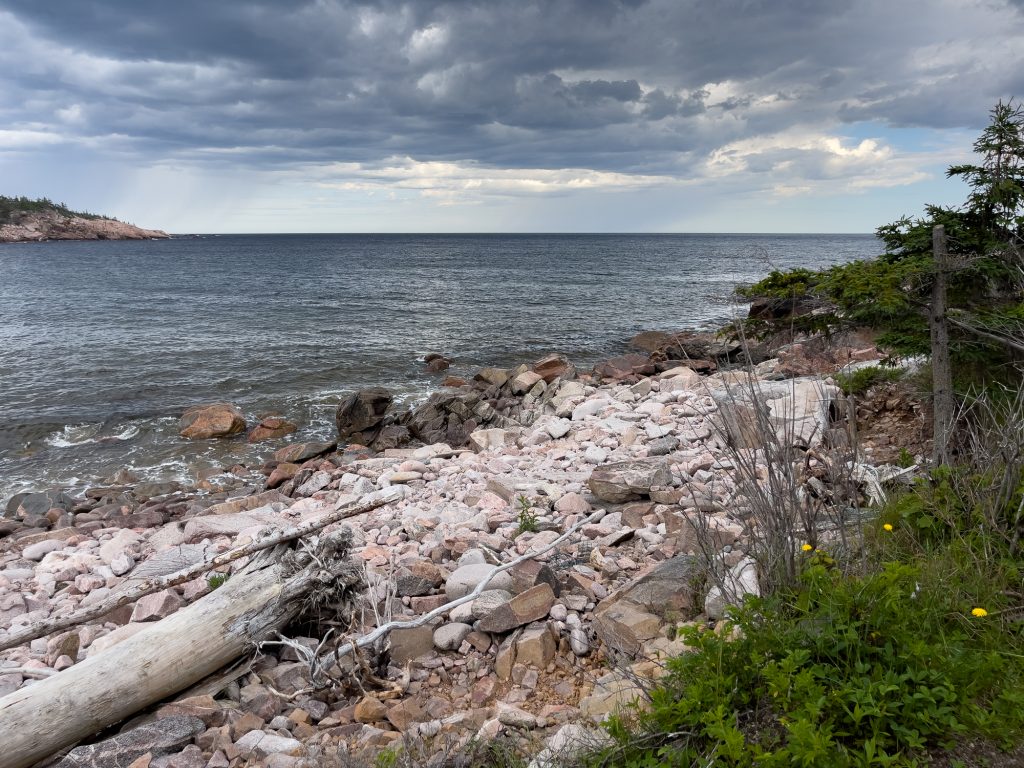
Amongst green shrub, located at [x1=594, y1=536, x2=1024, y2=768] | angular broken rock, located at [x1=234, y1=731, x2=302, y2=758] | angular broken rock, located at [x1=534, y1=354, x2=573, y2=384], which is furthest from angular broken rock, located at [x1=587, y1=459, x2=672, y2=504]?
angular broken rock, located at [x1=534, y1=354, x2=573, y2=384]

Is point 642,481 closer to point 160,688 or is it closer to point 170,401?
point 160,688

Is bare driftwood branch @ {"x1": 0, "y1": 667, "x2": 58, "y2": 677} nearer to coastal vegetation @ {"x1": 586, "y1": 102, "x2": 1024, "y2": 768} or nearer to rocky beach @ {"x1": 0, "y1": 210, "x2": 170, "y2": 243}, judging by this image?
coastal vegetation @ {"x1": 586, "y1": 102, "x2": 1024, "y2": 768}

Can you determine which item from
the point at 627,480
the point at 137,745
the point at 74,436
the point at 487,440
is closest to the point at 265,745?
the point at 137,745

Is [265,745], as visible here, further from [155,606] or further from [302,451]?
[302,451]

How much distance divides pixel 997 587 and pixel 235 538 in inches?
303

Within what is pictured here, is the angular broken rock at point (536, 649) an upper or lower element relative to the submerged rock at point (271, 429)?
upper

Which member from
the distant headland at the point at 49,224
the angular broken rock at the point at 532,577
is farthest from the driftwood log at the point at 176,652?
the distant headland at the point at 49,224

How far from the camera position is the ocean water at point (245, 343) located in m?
14.3

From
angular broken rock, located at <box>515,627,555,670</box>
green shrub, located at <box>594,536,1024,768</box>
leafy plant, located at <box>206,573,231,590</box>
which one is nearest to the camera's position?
green shrub, located at <box>594,536,1024,768</box>

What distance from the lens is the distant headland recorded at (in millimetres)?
130625

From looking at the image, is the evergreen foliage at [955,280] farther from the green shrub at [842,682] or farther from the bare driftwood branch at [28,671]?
the bare driftwood branch at [28,671]

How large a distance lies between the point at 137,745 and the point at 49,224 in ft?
554

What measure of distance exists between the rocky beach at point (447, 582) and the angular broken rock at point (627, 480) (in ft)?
0.08

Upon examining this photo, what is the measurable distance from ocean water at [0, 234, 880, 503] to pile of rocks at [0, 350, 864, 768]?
218cm
